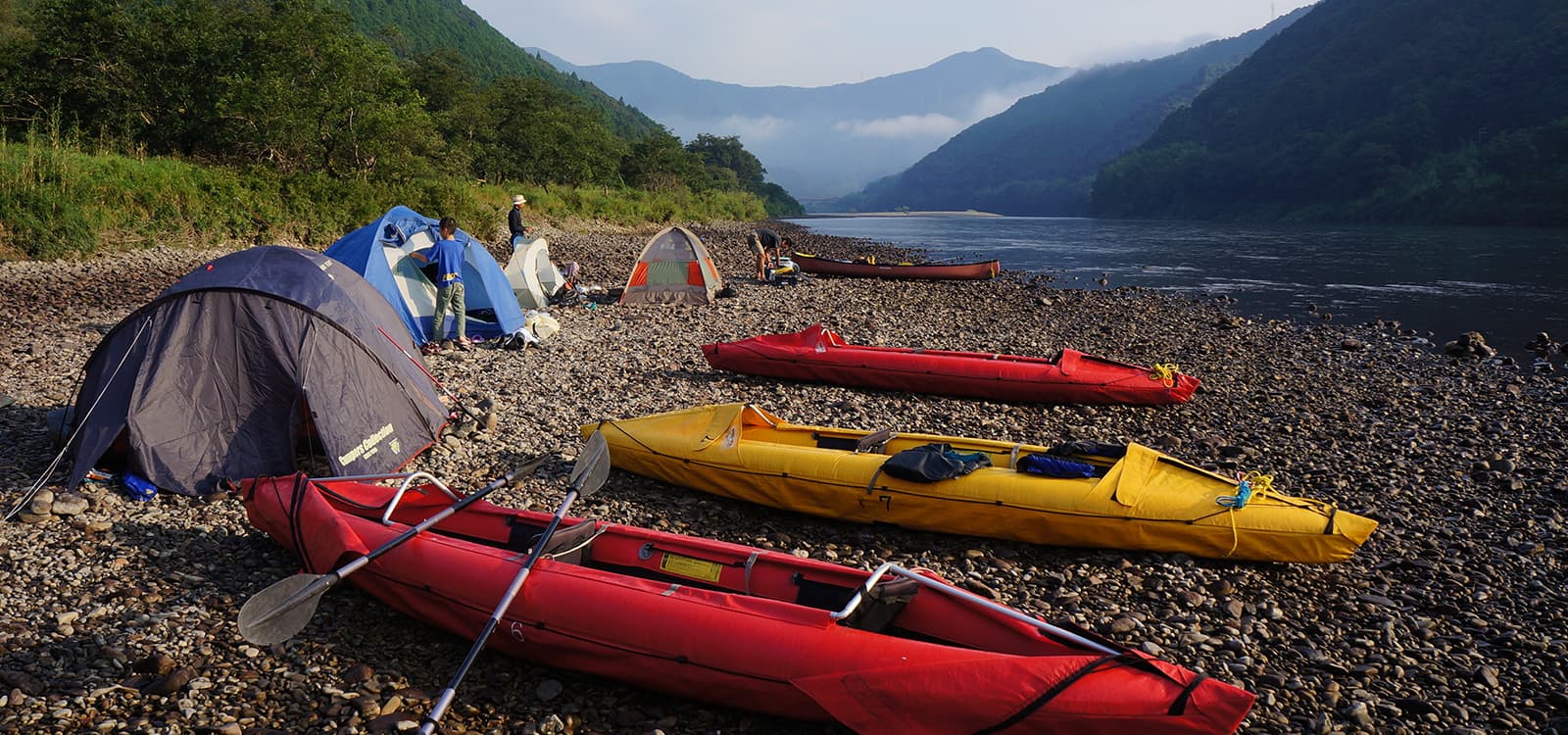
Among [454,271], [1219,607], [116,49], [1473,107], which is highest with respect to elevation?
[1473,107]

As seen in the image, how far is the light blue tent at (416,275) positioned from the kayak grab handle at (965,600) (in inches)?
422

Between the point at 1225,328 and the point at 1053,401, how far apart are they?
10491 mm

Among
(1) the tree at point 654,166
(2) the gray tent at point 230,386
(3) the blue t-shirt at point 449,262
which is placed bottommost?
(2) the gray tent at point 230,386

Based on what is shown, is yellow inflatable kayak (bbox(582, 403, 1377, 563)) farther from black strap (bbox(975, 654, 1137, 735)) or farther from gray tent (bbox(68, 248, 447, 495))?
gray tent (bbox(68, 248, 447, 495))

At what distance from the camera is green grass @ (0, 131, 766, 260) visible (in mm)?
16844

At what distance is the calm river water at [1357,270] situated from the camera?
22578 mm

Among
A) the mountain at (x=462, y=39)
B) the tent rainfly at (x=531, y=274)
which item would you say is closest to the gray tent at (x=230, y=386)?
the tent rainfly at (x=531, y=274)

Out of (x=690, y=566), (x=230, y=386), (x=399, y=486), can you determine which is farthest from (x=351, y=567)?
(x=230, y=386)

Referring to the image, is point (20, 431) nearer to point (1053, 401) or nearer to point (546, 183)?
point (1053, 401)

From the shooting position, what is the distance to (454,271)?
43.6 ft

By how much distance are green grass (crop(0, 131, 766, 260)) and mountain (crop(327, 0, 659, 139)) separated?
63.6m

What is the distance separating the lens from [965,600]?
5074mm

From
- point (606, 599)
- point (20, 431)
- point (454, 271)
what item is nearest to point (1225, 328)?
point (454, 271)

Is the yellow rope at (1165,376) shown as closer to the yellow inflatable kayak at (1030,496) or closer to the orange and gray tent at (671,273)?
the yellow inflatable kayak at (1030,496)
